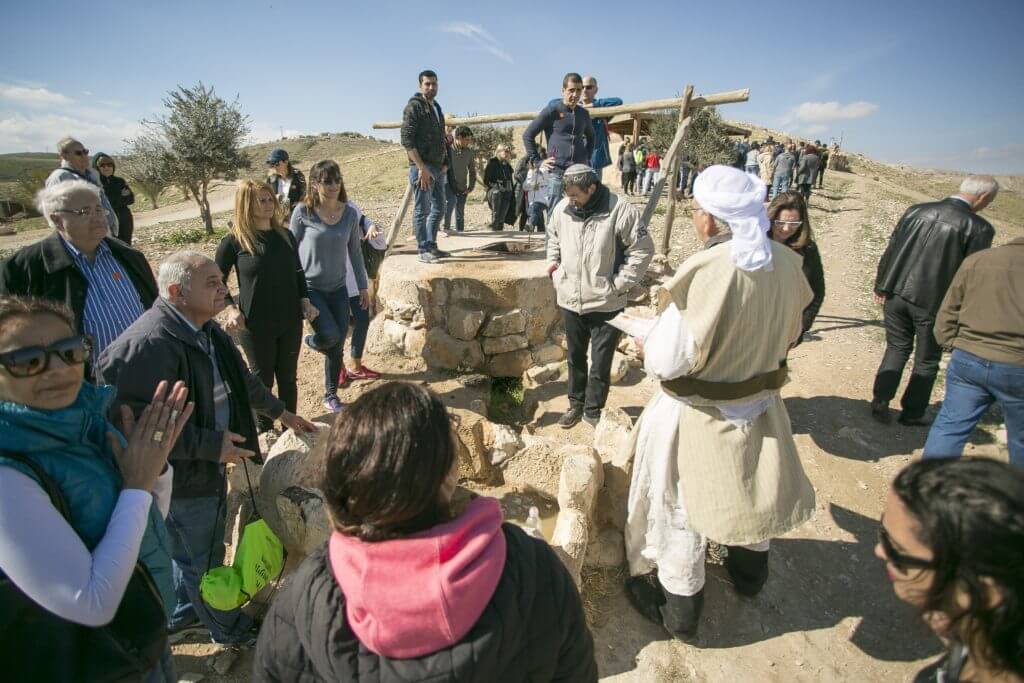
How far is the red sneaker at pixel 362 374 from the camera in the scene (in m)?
4.88

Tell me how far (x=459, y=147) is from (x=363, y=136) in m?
51.8

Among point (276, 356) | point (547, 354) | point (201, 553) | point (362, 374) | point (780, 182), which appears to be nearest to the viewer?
point (201, 553)

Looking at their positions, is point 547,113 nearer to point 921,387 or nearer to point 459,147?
point 459,147

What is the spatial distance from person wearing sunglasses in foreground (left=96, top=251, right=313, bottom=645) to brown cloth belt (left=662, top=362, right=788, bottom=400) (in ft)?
6.09

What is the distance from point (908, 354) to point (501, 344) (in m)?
3.55

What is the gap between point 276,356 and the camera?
11.6ft

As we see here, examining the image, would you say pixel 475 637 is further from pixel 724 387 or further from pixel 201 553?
pixel 201 553

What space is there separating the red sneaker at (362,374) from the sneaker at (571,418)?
1924mm

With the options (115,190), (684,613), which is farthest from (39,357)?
(115,190)

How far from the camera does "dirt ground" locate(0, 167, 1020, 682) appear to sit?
2328 mm

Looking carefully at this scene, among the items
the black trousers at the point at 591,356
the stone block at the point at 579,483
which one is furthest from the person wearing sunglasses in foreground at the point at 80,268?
the black trousers at the point at 591,356

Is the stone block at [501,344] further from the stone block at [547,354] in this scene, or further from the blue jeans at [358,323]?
the blue jeans at [358,323]

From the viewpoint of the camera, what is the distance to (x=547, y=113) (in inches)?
212

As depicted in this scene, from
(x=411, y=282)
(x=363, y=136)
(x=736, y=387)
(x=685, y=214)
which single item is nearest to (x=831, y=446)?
(x=736, y=387)
